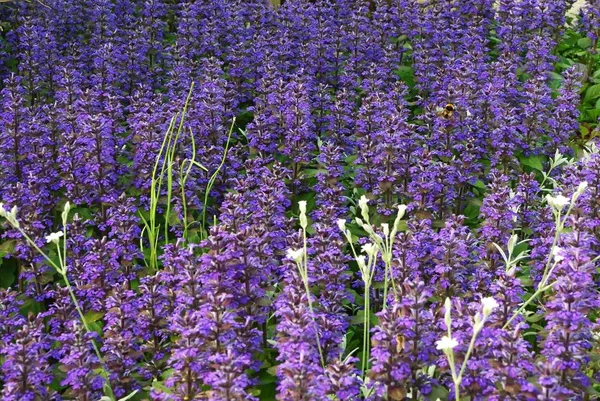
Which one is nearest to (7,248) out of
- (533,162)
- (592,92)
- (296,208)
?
(296,208)

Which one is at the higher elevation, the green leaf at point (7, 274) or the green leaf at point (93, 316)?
the green leaf at point (93, 316)

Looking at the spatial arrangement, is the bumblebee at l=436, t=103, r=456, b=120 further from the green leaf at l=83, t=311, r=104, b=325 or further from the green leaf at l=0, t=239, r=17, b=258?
the green leaf at l=0, t=239, r=17, b=258

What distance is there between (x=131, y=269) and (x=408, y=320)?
218 cm

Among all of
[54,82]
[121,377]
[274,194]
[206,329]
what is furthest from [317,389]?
[54,82]

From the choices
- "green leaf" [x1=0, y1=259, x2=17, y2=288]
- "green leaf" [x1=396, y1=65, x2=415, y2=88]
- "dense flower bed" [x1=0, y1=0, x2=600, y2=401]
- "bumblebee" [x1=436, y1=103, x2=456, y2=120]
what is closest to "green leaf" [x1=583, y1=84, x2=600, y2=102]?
"dense flower bed" [x1=0, y1=0, x2=600, y2=401]

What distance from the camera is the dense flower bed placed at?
15.4 feet

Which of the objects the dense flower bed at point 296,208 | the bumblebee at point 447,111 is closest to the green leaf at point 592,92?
the dense flower bed at point 296,208

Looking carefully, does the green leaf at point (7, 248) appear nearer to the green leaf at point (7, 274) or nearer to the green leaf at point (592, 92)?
the green leaf at point (7, 274)

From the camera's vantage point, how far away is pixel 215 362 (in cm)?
467

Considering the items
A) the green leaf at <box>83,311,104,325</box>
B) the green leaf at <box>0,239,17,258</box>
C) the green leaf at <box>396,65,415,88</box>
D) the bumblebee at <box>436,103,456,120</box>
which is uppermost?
the bumblebee at <box>436,103,456,120</box>

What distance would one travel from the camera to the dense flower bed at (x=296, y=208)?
471 cm

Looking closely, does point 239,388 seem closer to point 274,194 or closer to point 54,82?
point 274,194

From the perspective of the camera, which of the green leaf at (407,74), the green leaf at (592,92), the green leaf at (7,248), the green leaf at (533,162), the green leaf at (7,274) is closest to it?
the green leaf at (7,248)

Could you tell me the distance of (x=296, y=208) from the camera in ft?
23.3
